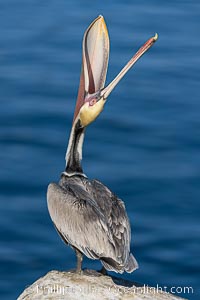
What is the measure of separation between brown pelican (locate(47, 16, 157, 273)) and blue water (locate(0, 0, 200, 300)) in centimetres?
286

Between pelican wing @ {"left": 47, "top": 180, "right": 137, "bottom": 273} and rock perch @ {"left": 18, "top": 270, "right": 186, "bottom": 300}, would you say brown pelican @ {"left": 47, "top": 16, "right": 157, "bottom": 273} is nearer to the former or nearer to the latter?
pelican wing @ {"left": 47, "top": 180, "right": 137, "bottom": 273}

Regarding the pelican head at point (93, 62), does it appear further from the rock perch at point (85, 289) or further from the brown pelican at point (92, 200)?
the rock perch at point (85, 289)

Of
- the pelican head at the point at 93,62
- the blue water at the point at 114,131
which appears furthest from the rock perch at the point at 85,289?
the blue water at the point at 114,131

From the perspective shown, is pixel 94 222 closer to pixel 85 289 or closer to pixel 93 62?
pixel 85 289

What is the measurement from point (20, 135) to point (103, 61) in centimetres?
457

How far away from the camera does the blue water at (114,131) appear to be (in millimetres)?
13547

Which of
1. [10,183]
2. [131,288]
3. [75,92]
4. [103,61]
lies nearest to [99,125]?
[75,92]

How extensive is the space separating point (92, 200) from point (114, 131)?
5419 millimetres

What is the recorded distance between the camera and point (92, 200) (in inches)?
404

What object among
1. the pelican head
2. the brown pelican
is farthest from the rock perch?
the pelican head

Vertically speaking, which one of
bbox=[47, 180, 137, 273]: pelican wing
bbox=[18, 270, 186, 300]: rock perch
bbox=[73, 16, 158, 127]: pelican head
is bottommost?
bbox=[18, 270, 186, 300]: rock perch

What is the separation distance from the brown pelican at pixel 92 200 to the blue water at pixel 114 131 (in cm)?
286

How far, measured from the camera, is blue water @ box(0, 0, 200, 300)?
44.4 feet

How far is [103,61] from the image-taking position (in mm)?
11062
